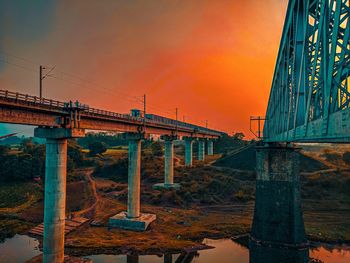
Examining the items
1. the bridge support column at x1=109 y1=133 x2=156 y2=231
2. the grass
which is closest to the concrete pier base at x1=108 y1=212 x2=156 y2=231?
the bridge support column at x1=109 y1=133 x2=156 y2=231

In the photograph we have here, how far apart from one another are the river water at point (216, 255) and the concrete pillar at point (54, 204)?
6.48 metres

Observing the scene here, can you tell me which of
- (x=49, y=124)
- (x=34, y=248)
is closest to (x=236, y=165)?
(x=34, y=248)

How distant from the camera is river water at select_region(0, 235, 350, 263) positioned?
33.0m

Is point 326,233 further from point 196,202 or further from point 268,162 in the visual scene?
point 196,202

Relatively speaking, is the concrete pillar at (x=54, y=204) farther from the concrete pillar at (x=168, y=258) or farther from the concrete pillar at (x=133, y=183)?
the concrete pillar at (x=133, y=183)

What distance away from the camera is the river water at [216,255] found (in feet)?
108

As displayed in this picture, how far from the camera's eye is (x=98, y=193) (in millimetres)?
66000

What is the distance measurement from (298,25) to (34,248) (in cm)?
3827

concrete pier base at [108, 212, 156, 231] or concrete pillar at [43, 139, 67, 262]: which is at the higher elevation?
concrete pillar at [43, 139, 67, 262]

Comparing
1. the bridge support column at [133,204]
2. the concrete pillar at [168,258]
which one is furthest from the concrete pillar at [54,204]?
the bridge support column at [133,204]

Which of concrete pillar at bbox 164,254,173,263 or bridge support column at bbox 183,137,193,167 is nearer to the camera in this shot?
concrete pillar at bbox 164,254,173,263

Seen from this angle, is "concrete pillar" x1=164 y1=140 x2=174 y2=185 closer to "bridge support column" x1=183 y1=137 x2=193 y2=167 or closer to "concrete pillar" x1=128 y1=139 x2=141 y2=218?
"concrete pillar" x1=128 y1=139 x2=141 y2=218

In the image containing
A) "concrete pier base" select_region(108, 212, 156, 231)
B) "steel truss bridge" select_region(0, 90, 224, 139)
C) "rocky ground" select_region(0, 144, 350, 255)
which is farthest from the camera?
"concrete pier base" select_region(108, 212, 156, 231)

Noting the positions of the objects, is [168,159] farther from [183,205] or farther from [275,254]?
[275,254]
